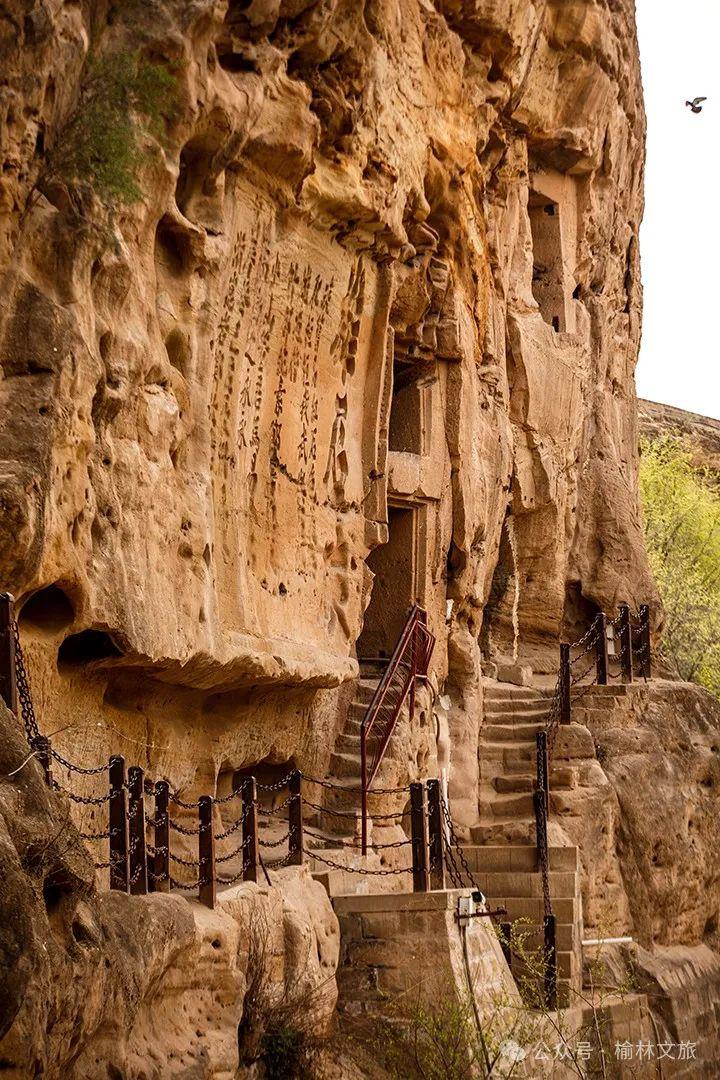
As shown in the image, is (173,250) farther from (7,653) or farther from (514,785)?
(514,785)

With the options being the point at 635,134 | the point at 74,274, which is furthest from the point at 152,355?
the point at 635,134

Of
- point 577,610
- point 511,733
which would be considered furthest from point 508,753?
point 577,610

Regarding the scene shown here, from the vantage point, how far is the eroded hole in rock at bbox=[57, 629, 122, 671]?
602 inches

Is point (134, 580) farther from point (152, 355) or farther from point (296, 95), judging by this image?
point (296, 95)

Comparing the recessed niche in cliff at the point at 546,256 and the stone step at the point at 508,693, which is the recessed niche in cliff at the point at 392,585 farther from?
the recessed niche in cliff at the point at 546,256

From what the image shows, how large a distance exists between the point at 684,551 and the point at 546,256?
10089 millimetres

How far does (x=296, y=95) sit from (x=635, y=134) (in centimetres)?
1336

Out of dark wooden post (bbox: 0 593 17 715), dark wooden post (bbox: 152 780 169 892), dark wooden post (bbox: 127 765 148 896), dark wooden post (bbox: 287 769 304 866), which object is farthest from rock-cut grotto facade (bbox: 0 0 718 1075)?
dark wooden post (bbox: 127 765 148 896)

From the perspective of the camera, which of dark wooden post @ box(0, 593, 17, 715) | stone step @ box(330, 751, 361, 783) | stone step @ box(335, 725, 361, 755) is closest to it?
dark wooden post @ box(0, 593, 17, 715)

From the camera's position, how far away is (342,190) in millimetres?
19312

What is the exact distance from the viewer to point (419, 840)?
55.8 ft

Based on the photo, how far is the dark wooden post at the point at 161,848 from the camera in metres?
13.7

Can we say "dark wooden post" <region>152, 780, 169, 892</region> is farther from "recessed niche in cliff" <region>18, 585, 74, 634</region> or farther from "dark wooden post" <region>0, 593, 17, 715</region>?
"recessed niche in cliff" <region>18, 585, 74, 634</region>

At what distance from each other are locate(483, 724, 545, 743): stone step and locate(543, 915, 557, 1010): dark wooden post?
3997 mm
